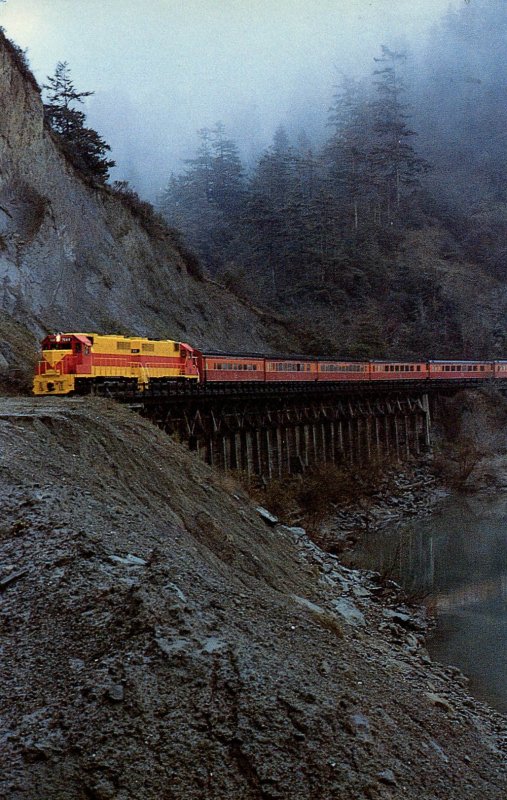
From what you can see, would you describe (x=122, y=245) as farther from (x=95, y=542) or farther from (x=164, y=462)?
(x=95, y=542)

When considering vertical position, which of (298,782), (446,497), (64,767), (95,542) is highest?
(95,542)

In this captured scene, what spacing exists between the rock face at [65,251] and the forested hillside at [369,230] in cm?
1716

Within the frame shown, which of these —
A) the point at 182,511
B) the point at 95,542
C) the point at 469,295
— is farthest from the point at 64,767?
the point at 469,295

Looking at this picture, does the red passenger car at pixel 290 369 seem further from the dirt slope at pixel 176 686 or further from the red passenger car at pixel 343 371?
the dirt slope at pixel 176 686

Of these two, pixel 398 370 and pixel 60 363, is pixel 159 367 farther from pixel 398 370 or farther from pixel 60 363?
pixel 398 370

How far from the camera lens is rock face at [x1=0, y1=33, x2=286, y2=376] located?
3834cm

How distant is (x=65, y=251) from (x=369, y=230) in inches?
2093

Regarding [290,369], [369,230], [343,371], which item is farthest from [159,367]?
[369,230]

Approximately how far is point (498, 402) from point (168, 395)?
37.0 metres

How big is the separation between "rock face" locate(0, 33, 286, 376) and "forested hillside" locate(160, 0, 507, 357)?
17164 mm

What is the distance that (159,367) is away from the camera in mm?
33219

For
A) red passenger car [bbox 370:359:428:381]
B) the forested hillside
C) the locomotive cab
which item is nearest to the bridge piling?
red passenger car [bbox 370:359:428:381]

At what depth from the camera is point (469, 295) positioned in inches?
3059

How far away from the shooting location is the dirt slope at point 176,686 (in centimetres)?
664
